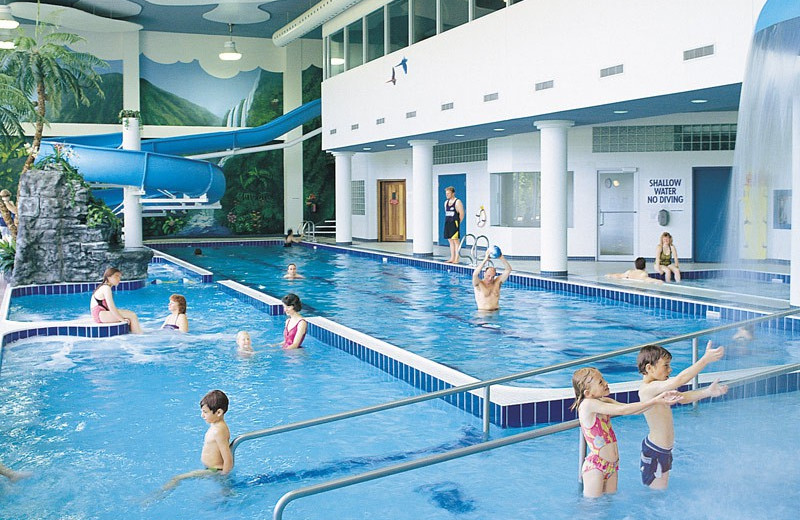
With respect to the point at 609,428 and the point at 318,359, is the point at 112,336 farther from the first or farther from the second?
the point at 609,428

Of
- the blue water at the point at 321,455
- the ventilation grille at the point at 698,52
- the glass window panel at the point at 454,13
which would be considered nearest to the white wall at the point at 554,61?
the ventilation grille at the point at 698,52

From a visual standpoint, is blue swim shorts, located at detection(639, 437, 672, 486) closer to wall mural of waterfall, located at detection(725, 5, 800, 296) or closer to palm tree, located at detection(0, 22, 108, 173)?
wall mural of waterfall, located at detection(725, 5, 800, 296)

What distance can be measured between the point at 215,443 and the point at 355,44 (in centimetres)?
1873

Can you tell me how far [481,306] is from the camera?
39.3 feet

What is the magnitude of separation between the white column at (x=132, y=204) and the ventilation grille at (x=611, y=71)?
8.67m

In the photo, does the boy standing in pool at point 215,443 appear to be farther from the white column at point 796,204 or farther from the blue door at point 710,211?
the blue door at point 710,211

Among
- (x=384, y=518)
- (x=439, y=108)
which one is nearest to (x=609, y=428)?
(x=384, y=518)

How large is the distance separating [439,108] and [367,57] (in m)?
4.83

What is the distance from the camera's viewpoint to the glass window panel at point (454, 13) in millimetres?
16922

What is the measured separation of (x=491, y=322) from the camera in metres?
Result: 11.2

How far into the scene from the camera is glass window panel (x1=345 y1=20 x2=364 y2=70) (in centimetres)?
2252

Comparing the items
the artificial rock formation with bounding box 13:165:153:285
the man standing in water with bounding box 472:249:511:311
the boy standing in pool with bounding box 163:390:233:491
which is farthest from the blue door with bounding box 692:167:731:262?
the boy standing in pool with bounding box 163:390:233:491

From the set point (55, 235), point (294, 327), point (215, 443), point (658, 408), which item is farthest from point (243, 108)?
point (658, 408)

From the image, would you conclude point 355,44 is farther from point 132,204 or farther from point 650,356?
point 650,356
